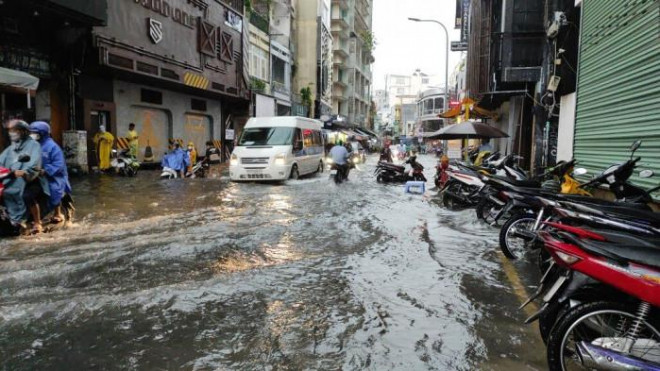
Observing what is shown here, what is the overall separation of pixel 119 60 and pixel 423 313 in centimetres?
1596

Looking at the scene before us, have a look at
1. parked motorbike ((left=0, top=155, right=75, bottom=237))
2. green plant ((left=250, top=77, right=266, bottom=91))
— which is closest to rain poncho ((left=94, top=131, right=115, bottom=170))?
parked motorbike ((left=0, top=155, right=75, bottom=237))

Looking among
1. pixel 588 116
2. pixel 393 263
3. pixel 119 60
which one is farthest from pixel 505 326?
pixel 119 60

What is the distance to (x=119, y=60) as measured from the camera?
55.7 feet

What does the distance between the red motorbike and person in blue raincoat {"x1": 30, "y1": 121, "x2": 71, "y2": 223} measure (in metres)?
7.22

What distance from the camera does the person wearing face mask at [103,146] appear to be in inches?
663

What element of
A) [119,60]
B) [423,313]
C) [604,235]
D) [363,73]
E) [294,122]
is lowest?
[423,313]

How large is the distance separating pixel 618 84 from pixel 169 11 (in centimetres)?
1715

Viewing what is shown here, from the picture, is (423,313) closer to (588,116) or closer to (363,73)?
(588,116)

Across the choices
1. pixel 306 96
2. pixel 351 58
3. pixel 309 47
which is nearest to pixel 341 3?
pixel 351 58

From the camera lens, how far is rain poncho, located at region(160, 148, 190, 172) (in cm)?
1648

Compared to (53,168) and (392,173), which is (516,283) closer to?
(53,168)

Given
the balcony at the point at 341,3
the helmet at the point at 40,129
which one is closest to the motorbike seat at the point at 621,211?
the helmet at the point at 40,129

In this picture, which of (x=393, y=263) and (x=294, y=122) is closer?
(x=393, y=263)

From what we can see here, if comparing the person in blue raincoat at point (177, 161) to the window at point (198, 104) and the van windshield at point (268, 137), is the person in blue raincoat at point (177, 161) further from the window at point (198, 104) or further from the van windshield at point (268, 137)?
the window at point (198, 104)
